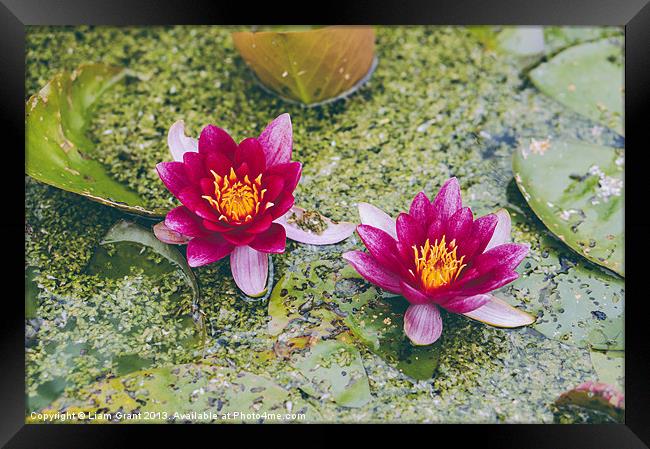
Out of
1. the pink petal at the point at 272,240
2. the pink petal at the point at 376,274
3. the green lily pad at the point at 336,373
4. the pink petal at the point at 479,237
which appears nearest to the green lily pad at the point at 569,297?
the pink petal at the point at 479,237

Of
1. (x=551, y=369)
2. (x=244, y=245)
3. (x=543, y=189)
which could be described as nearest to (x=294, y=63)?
(x=244, y=245)

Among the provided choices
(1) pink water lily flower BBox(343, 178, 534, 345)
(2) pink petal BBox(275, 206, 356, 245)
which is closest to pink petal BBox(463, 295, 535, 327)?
(1) pink water lily flower BBox(343, 178, 534, 345)

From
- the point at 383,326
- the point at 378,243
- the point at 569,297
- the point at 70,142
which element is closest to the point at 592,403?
the point at 569,297

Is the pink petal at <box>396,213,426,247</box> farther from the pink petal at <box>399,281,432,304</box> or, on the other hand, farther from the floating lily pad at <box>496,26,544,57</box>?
the floating lily pad at <box>496,26,544,57</box>

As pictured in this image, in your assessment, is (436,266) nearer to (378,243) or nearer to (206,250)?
(378,243)
